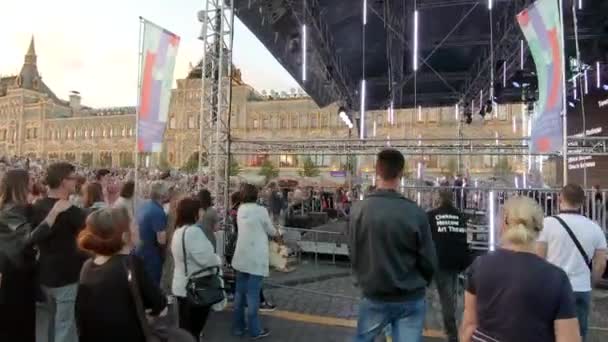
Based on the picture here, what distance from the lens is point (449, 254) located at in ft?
16.5

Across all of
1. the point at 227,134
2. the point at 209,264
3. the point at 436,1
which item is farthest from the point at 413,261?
the point at 436,1

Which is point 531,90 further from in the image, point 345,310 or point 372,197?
point 372,197

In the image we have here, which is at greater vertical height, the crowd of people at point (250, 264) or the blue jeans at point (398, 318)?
the crowd of people at point (250, 264)

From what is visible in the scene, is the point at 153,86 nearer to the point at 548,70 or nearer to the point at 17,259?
the point at 17,259

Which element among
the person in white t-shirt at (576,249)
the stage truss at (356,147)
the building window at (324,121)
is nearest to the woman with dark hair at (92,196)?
the person in white t-shirt at (576,249)

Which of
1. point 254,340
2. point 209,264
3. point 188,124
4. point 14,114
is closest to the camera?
point 209,264

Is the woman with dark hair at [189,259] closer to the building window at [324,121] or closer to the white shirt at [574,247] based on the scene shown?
the white shirt at [574,247]

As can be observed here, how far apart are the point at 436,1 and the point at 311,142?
440cm

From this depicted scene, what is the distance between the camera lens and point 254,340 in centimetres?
520

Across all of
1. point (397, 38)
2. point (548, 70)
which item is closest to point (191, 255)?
point (548, 70)

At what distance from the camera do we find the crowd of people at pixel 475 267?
2139 millimetres

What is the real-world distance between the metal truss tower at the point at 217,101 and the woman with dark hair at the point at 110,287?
6695mm

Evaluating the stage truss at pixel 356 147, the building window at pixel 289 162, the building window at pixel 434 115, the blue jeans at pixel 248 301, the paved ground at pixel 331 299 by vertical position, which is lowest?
the paved ground at pixel 331 299

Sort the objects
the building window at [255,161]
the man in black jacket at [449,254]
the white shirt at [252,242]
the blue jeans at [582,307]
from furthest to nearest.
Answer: the building window at [255,161], the white shirt at [252,242], the man in black jacket at [449,254], the blue jeans at [582,307]
